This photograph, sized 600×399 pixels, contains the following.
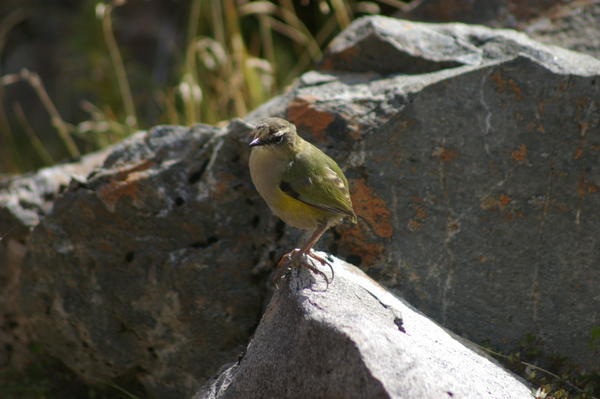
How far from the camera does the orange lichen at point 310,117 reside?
4578mm

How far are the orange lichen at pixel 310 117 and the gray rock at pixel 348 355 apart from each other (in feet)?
4.06

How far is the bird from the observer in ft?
12.1

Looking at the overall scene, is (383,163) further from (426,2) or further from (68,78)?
(68,78)

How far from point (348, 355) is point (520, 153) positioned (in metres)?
2.10

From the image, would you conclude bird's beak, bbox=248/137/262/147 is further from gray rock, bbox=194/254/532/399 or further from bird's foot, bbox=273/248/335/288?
gray rock, bbox=194/254/532/399

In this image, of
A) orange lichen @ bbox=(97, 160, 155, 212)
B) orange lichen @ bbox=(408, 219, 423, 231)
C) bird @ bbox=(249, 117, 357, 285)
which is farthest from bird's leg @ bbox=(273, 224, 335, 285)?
orange lichen @ bbox=(97, 160, 155, 212)

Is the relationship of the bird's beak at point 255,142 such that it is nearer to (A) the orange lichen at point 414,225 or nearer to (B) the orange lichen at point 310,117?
(B) the orange lichen at point 310,117

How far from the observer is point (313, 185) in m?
3.69

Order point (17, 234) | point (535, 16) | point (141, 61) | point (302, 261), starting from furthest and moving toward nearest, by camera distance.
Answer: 1. point (141, 61)
2. point (535, 16)
3. point (17, 234)
4. point (302, 261)

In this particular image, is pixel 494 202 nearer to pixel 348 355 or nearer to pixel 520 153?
pixel 520 153

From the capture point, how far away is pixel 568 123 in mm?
4270

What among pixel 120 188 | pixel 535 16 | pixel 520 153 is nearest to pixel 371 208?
pixel 520 153

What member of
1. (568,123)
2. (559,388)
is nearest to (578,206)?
(568,123)

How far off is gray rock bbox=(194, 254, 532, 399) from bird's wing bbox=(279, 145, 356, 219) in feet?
1.22
